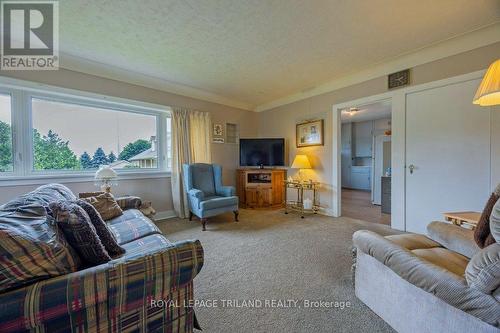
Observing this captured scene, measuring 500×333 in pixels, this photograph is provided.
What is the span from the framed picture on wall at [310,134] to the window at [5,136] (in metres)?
4.53

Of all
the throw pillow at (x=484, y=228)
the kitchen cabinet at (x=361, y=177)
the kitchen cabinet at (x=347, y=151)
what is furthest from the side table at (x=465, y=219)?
the kitchen cabinet at (x=347, y=151)

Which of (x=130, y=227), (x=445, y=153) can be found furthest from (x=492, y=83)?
(x=130, y=227)

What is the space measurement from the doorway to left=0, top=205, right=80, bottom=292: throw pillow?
13.2 feet

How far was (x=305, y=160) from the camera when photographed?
14.1 feet

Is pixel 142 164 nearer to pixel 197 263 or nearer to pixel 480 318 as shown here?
pixel 197 263

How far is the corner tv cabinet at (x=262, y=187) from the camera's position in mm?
4660

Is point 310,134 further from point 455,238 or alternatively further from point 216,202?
point 455,238

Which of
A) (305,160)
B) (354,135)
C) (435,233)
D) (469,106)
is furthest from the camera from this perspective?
(354,135)

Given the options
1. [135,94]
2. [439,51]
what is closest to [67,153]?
[135,94]

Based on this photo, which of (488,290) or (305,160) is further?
(305,160)

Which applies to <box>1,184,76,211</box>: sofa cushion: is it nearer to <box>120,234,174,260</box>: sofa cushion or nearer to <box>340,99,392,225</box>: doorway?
<box>120,234,174,260</box>: sofa cushion

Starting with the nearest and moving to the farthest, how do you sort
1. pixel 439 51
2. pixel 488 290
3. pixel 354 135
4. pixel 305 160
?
pixel 488 290, pixel 439 51, pixel 305 160, pixel 354 135

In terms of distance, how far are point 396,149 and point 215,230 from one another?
2970 millimetres

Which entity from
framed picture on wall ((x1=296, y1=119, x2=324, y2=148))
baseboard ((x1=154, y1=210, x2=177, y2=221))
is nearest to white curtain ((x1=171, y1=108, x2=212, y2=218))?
baseboard ((x1=154, y1=210, x2=177, y2=221))
